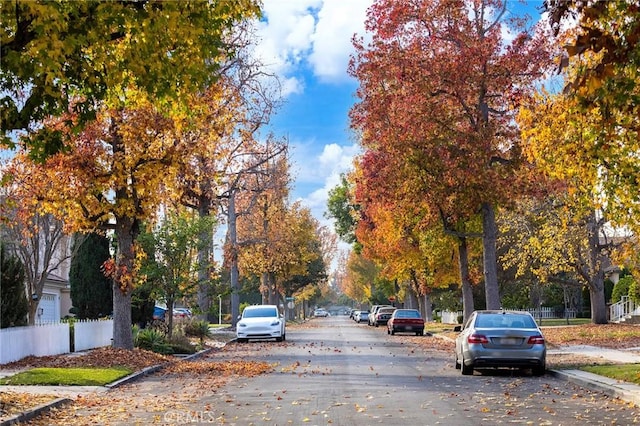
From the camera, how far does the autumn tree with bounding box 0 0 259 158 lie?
1053 centimetres

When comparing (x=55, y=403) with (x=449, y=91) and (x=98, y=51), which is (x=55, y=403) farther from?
(x=449, y=91)

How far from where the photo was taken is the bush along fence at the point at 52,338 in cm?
2160

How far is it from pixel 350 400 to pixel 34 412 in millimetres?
5025

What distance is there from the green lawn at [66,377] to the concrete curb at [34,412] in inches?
108

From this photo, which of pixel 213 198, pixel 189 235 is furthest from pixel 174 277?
pixel 213 198

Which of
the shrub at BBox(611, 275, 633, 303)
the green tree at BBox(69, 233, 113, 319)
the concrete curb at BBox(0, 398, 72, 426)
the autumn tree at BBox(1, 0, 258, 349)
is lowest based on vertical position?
the concrete curb at BBox(0, 398, 72, 426)

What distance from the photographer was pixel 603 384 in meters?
15.8

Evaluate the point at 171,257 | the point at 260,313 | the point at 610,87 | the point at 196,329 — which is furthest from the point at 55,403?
the point at 260,313

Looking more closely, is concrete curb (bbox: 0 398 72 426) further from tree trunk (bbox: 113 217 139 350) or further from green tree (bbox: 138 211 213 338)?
green tree (bbox: 138 211 213 338)

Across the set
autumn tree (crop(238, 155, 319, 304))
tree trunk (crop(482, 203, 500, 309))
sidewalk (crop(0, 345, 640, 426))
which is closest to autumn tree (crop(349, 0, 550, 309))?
tree trunk (crop(482, 203, 500, 309))

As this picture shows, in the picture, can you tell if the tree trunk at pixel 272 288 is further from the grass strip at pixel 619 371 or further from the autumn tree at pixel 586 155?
the autumn tree at pixel 586 155

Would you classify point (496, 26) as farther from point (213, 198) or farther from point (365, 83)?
point (213, 198)

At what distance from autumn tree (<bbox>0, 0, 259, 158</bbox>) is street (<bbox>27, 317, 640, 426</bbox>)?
4.54 meters

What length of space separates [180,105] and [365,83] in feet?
62.8
